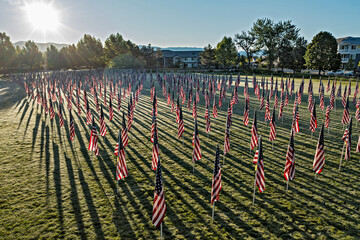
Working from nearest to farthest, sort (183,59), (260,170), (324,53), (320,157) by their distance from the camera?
(260,170), (320,157), (324,53), (183,59)

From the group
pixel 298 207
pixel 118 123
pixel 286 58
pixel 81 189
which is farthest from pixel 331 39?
pixel 81 189

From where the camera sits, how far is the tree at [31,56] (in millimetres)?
110062

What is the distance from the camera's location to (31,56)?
11206 centimetres

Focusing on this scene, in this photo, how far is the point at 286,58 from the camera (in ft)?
293

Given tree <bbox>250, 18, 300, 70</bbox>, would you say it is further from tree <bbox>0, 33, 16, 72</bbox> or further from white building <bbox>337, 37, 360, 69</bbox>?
tree <bbox>0, 33, 16, 72</bbox>

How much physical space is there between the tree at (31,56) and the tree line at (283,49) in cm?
7927

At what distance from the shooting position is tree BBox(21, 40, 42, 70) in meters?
110

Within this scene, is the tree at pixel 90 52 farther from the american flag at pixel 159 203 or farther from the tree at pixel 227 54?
the american flag at pixel 159 203

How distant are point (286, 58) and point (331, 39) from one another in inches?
716

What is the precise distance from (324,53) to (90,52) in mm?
99246

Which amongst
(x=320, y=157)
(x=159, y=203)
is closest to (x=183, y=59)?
(x=320, y=157)

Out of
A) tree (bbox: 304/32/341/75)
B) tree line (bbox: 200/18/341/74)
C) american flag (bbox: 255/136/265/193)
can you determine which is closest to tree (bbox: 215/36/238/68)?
tree line (bbox: 200/18/341/74)

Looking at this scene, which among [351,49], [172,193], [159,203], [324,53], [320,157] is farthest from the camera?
[351,49]

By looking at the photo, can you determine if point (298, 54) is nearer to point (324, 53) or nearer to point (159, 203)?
point (324, 53)
